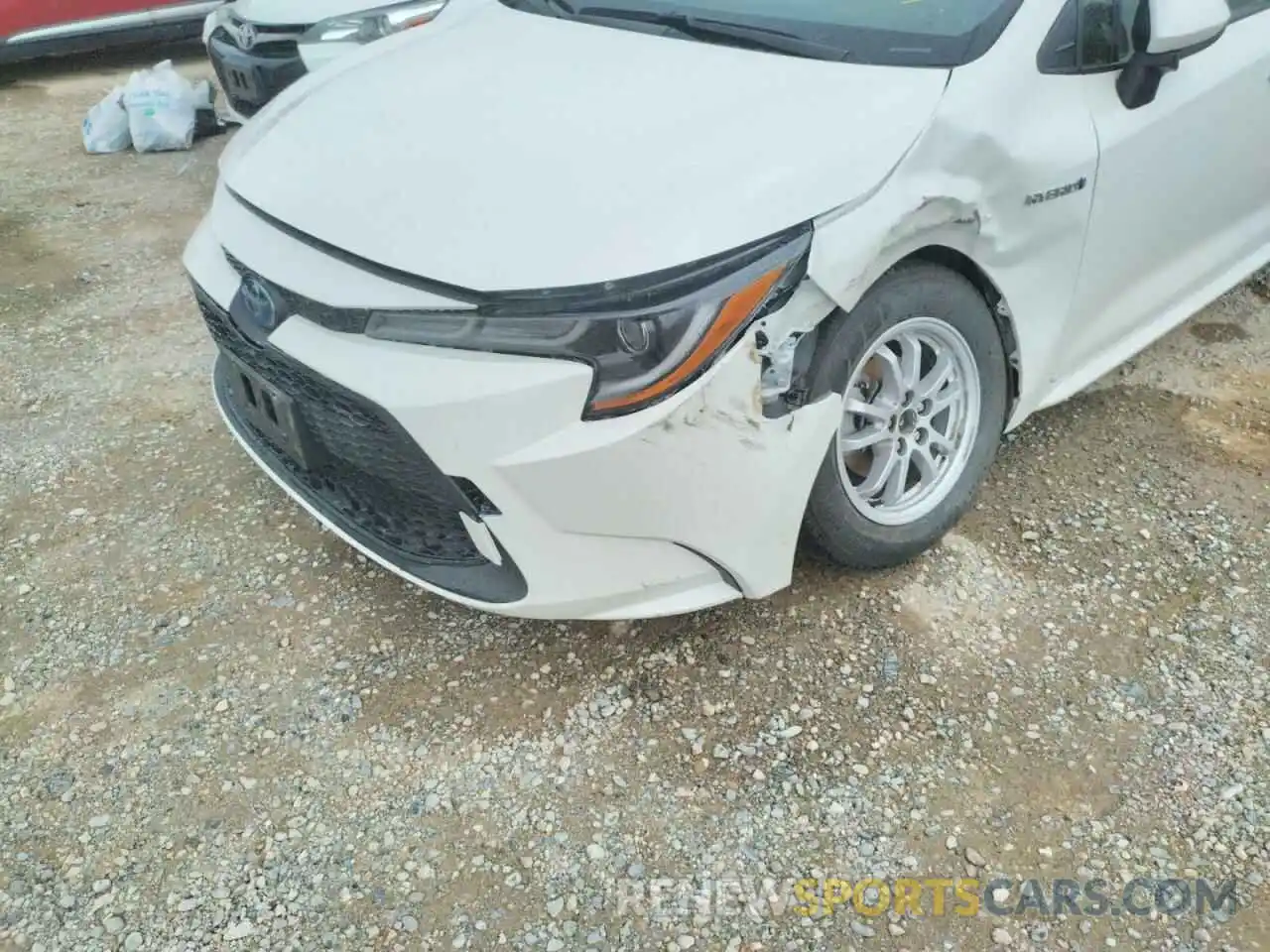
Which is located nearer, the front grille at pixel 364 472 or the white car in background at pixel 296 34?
the front grille at pixel 364 472

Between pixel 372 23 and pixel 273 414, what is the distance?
3.17 meters

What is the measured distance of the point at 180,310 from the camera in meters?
4.03

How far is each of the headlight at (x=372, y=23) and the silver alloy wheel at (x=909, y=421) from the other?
333cm

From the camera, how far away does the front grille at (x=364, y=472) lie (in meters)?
2.03

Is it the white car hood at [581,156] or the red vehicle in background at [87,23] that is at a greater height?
the white car hood at [581,156]

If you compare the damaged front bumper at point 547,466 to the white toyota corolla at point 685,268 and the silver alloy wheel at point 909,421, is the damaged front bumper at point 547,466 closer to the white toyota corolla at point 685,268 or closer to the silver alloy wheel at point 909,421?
the white toyota corolla at point 685,268

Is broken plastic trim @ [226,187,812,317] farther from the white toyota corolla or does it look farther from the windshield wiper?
the windshield wiper

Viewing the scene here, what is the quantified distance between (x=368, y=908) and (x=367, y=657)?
0.65 meters

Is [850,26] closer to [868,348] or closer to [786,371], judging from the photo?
[868,348]

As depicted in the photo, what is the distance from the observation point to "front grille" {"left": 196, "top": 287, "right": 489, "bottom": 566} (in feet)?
6.65

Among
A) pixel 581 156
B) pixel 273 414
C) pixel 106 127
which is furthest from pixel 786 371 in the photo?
pixel 106 127

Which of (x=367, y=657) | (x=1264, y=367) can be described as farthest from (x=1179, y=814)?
(x=1264, y=367)

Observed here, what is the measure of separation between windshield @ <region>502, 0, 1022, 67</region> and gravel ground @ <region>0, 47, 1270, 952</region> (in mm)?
1172

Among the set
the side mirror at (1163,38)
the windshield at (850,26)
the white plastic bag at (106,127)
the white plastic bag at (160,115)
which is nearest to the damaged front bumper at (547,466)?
the windshield at (850,26)
